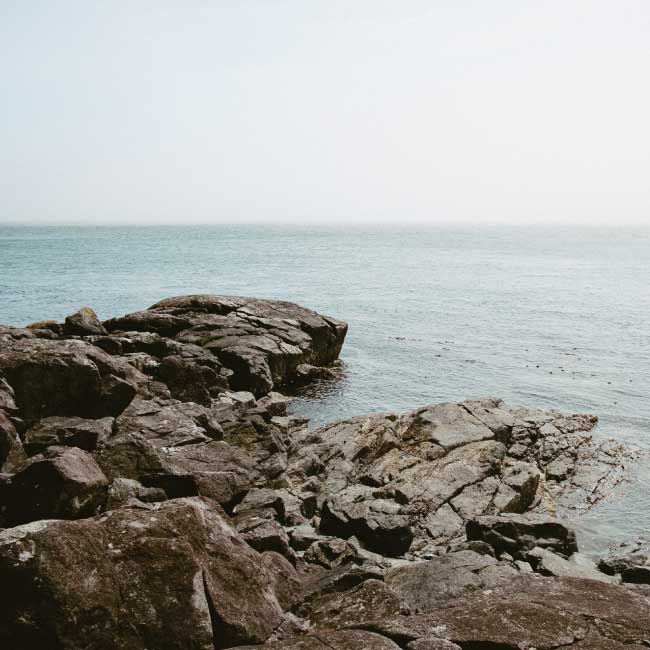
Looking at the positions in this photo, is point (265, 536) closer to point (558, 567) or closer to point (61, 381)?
point (558, 567)

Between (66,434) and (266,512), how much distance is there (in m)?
4.95

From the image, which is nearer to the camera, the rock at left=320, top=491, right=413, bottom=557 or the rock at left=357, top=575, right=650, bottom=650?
the rock at left=357, top=575, right=650, bottom=650

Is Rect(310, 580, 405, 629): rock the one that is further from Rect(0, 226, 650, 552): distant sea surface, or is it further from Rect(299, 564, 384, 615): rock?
Rect(0, 226, 650, 552): distant sea surface

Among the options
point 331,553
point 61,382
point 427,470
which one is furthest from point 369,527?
point 61,382

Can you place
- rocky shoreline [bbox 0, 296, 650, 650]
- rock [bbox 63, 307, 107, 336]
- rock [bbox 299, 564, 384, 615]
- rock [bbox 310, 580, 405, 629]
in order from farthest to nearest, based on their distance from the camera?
1. rock [bbox 63, 307, 107, 336]
2. rock [bbox 299, 564, 384, 615]
3. rock [bbox 310, 580, 405, 629]
4. rocky shoreline [bbox 0, 296, 650, 650]

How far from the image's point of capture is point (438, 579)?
1191cm

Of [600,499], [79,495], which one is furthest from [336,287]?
[79,495]

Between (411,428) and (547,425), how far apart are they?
575 centimetres

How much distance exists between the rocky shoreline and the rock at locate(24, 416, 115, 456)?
48mm

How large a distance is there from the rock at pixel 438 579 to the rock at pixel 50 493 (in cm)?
535

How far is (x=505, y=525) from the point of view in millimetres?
16109

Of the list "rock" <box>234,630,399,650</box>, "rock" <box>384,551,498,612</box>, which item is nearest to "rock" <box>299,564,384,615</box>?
"rock" <box>384,551,498,612</box>

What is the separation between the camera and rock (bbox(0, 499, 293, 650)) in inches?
279

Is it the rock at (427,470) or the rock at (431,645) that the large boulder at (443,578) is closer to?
the rock at (427,470)
